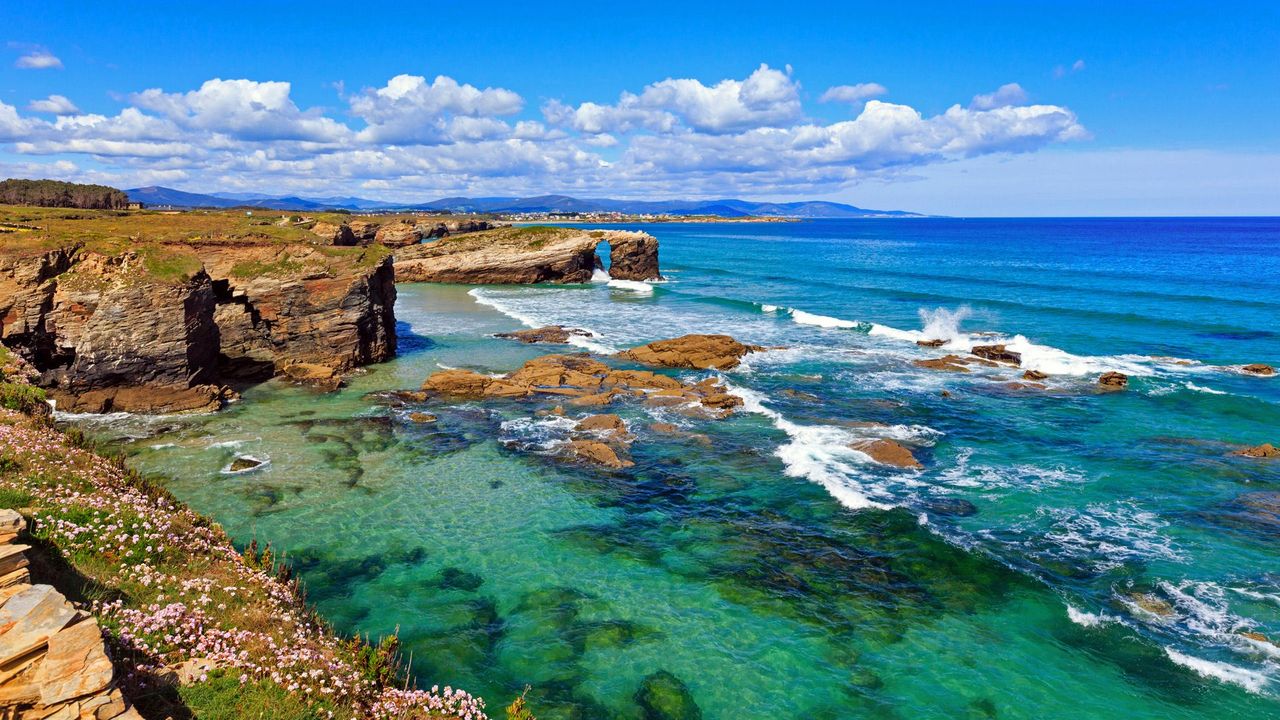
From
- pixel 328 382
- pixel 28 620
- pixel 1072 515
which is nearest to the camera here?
pixel 28 620

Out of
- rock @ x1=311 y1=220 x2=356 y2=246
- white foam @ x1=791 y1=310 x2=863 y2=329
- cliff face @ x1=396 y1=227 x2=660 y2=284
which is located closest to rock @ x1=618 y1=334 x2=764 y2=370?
white foam @ x1=791 y1=310 x2=863 y2=329

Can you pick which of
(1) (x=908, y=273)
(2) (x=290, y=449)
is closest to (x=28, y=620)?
(2) (x=290, y=449)

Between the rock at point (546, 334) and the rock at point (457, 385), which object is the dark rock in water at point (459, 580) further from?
the rock at point (546, 334)

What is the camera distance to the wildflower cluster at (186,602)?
831 centimetres

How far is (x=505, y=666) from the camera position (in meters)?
11.9

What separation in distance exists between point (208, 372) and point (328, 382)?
4.40 meters

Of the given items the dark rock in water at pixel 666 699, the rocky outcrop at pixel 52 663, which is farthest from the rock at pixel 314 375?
the rocky outcrop at pixel 52 663

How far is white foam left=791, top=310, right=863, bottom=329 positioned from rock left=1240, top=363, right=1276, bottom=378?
20.6m

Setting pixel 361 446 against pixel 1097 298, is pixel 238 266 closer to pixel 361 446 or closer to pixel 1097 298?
pixel 361 446

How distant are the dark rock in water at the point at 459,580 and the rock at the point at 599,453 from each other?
701cm

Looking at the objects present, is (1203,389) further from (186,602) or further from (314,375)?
(314,375)

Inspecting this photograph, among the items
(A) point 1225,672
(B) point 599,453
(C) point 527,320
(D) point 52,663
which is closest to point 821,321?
(C) point 527,320

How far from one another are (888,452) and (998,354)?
18.9m

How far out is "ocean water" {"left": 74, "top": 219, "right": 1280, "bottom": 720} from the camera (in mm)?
12016
